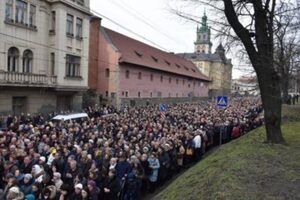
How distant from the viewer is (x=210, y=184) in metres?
9.20

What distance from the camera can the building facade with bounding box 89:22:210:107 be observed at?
46000 millimetres

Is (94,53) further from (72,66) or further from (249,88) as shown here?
(249,88)

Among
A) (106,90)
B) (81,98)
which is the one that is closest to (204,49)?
(106,90)

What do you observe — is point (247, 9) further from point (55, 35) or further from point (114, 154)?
point (55, 35)

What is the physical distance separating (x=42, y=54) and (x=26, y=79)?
3.64 m

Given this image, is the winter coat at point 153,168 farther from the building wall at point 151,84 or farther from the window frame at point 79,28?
the building wall at point 151,84

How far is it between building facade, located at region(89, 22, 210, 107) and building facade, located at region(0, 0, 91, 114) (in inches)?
358

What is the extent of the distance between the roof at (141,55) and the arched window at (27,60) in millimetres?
16058

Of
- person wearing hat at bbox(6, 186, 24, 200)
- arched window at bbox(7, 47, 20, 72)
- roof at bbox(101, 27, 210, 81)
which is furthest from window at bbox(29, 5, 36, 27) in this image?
person wearing hat at bbox(6, 186, 24, 200)

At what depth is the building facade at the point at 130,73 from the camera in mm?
46000

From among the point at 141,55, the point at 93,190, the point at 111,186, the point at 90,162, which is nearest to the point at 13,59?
the point at 90,162

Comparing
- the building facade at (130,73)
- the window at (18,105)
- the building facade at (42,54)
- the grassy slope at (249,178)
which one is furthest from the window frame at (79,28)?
the grassy slope at (249,178)

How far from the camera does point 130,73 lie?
49.0 metres

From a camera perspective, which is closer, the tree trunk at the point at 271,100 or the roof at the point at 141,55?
the tree trunk at the point at 271,100
